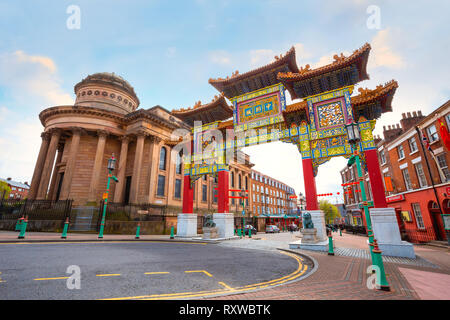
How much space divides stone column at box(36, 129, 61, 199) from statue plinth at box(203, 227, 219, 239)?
77.9ft

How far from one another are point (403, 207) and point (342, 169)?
21.6 meters

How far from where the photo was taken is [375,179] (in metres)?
11.5

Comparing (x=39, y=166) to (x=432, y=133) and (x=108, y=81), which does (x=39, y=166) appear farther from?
(x=432, y=133)

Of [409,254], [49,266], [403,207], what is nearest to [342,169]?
[403,207]

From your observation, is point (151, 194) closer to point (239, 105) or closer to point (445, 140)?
point (239, 105)

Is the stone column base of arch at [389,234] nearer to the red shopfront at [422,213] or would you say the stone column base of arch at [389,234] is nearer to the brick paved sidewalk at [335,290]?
the brick paved sidewalk at [335,290]

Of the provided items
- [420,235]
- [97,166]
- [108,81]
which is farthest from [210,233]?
[108,81]

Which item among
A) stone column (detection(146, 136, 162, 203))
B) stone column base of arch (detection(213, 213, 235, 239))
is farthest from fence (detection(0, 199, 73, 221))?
stone column base of arch (detection(213, 213, 235, 239))

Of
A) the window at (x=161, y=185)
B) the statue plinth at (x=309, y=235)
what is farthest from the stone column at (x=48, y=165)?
the statue plinth at (x=309, y=235)

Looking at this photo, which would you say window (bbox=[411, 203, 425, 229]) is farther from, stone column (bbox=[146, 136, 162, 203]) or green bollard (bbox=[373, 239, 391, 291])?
stone column (bbox=[146, 136, 162, 203])

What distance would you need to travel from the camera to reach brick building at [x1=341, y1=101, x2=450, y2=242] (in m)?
15.8

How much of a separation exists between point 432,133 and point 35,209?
38.8m

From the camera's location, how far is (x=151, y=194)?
27.6 m

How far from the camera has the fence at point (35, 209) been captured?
69.1 ft
